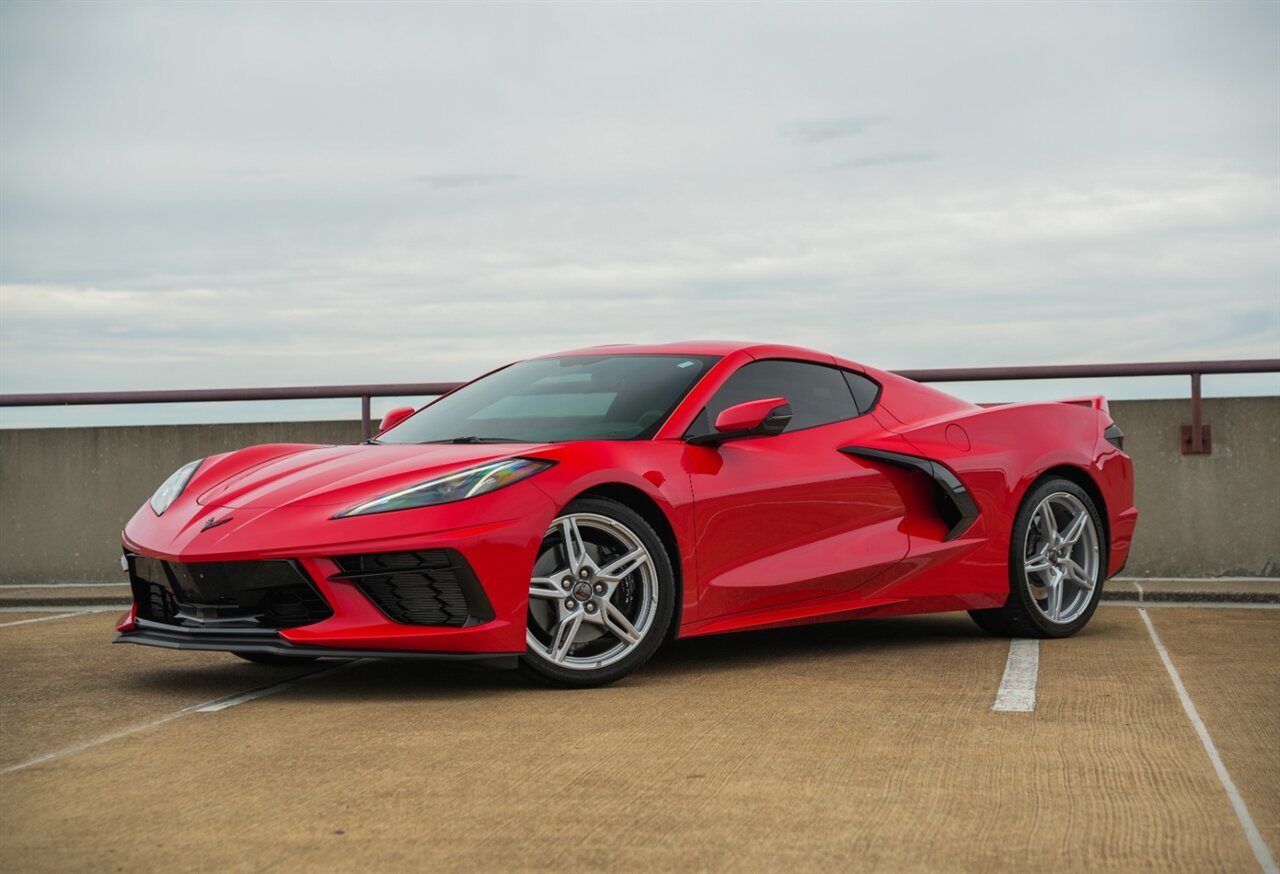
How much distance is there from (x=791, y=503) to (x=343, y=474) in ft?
6.19

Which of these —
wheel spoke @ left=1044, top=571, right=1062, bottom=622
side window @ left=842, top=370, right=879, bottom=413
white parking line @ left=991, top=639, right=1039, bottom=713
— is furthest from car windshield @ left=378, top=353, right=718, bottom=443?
wheel spoke @ left=1044, top=571, right=1062, bottom=622

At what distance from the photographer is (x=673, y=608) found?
20.4 ft

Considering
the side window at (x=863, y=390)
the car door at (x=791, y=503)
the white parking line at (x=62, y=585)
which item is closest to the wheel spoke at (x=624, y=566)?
the car door at (x=791, y=503)

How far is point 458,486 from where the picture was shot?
5770 mm

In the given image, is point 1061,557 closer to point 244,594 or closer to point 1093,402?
point 1093,402

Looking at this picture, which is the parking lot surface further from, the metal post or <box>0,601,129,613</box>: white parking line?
the metal post

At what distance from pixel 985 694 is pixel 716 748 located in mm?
1547

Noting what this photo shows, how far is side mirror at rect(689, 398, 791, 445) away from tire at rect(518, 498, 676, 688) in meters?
0.57

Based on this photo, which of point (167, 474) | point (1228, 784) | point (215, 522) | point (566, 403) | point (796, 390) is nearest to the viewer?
point (1228, 784)

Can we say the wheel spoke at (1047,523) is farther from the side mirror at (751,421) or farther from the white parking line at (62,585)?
the white parking line at (62,585)

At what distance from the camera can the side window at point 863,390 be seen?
7387 millimetres

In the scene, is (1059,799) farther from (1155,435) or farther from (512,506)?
(1155,435)

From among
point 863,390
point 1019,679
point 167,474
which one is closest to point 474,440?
point 863,390

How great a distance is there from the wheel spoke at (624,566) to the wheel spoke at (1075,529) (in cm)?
282
